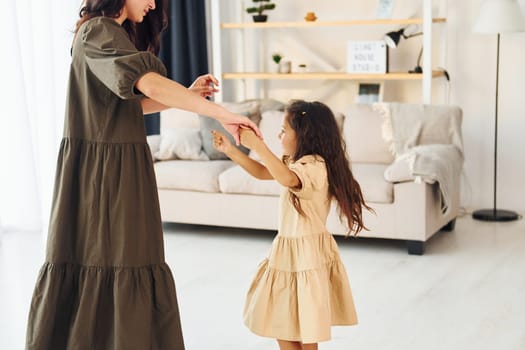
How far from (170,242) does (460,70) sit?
2261 mm

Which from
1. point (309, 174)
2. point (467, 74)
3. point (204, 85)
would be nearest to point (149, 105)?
point (204, 85)

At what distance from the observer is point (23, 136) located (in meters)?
4.85

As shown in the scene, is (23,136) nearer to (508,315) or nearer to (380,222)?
(380,222)

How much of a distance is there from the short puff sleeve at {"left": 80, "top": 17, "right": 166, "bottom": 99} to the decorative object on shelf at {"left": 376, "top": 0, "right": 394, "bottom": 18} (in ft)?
11.5

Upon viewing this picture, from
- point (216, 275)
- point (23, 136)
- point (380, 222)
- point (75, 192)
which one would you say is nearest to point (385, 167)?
point (380, 222)

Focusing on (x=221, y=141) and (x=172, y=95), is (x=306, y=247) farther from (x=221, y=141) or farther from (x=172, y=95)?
(x=172, y=95)

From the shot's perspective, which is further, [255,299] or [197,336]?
[197,336]

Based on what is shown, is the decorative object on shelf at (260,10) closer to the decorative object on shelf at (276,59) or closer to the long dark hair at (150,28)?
the decorative object on shelf at (276,59)

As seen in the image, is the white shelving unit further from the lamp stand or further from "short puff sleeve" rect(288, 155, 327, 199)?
"short puff sleeve" rect(288, 155, 327, 199)

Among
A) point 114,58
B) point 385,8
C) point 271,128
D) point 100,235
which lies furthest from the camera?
point 385,8

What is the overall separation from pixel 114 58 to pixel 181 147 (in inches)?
126

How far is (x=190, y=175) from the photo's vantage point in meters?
4.89

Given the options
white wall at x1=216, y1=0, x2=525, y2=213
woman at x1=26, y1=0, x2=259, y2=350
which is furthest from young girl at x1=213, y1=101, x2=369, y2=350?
white wall at x1=216, y1=0, x2=525, y2=213

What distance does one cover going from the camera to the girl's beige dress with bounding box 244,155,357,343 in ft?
8.07
